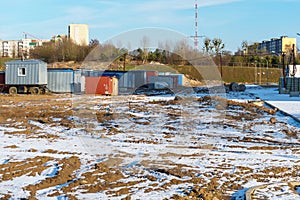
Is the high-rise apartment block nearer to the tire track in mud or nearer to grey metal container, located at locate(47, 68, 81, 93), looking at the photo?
grey metal container, located at locate(47, 68, 81, 93)

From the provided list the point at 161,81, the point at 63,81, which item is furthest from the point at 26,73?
the point at 161,81

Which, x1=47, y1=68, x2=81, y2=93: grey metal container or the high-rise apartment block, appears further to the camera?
the high-rise apartment block

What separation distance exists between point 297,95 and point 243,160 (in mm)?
22672

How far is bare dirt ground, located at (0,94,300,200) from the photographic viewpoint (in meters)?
7.11

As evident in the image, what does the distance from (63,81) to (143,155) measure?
2480cm

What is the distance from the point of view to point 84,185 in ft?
23.7

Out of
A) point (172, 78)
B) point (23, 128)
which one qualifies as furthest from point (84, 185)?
point (172, 78)

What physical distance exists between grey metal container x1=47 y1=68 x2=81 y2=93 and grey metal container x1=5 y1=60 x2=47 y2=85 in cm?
78

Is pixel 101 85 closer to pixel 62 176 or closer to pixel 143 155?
pixel 143 155

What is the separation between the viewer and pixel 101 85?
31016 mm

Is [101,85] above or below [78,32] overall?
below

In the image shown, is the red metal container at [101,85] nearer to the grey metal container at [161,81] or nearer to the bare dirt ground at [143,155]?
the grey metal container at [161,81]

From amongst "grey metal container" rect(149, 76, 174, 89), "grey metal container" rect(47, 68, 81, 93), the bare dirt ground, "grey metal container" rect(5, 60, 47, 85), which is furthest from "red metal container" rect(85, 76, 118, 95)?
the bare dirt ground

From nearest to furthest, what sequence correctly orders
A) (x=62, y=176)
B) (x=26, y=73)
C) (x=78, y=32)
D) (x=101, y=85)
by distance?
1. (x=62, y=176)
2. (x=101, y=85)
3. (x=26, y=73)
4. (x=78, y=32)
